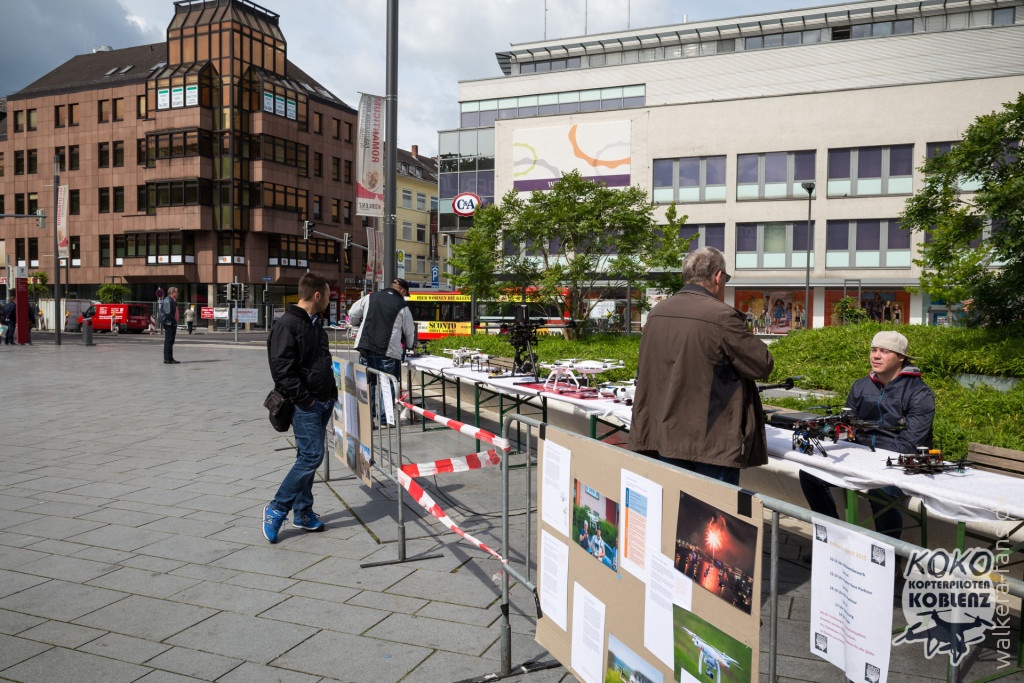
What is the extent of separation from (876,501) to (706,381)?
1.36 m

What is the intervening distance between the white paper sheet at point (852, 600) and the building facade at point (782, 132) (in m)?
31.6

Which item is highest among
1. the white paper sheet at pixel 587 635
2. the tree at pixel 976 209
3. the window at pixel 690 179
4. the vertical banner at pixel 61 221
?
the window at pixel 690 179

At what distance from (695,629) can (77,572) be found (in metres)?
4.26

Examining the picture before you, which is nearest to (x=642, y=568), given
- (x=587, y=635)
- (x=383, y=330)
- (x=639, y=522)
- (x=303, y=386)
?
(x=639, y=522)

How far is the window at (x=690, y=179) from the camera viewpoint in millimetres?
38875

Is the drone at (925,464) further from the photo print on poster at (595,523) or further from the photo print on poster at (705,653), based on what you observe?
the photo print on poster at (705,653)

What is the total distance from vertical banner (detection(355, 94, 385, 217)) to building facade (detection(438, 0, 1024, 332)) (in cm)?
2456

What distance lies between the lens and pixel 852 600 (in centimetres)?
184

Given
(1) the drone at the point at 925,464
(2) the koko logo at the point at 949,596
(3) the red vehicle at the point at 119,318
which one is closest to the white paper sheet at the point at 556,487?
(2) the koko logo at the point at 949,596

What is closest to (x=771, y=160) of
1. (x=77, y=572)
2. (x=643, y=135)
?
(x=643, y=135)

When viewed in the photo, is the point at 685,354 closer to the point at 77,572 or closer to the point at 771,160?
the point at 77,572

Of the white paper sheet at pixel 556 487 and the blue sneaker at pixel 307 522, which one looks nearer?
the white paper sheet at pixel 556 487

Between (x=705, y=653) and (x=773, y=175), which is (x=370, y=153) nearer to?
(x=705, y=653)

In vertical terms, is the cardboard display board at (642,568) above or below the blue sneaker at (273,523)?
above
